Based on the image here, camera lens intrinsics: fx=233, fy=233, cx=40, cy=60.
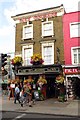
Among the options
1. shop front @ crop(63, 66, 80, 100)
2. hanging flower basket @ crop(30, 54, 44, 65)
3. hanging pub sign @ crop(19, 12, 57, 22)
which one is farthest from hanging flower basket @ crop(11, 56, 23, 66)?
shop front @ crop(63, 66, 80, 100)

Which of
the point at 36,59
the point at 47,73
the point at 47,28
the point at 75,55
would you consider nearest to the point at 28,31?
the point at 47,28

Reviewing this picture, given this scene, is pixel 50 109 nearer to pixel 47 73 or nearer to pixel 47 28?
pixel 47 73

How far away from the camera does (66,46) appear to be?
73.4ft

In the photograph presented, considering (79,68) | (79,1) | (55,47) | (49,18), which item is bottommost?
(79,68)

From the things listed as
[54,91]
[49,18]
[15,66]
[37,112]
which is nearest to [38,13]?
[49,18]

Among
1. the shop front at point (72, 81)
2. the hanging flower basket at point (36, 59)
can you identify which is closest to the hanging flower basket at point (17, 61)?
the hanging flower basket at point (36, 59)

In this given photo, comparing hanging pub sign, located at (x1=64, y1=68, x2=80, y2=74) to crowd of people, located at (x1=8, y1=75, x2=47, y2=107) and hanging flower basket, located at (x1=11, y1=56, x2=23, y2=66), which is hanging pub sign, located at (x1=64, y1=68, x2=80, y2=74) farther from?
hanging flower basket, located at (x1=11, y1=56, x2=23, y2=66)

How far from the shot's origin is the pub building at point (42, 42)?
22250 millimetres

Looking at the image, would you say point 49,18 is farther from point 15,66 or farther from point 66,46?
point 15,66

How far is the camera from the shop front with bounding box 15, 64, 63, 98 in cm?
2156

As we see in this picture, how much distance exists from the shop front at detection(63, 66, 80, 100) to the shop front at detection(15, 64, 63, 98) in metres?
0.73

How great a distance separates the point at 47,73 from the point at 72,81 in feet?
8.04

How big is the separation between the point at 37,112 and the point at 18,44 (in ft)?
36.9

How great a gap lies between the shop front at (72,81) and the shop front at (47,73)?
2.39 feet
